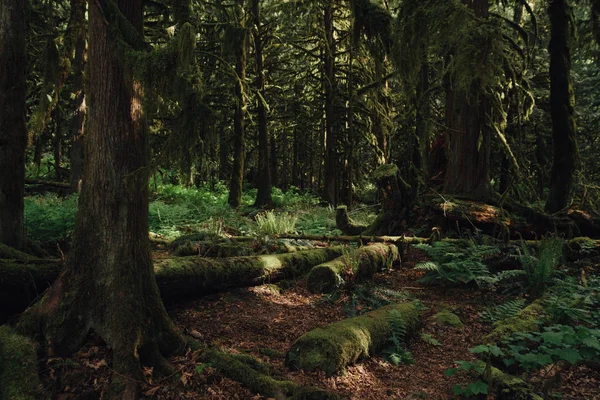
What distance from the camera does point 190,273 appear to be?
548 centimetres

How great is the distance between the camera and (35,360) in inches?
134

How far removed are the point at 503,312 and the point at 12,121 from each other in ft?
23.5

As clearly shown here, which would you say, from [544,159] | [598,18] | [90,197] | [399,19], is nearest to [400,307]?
[90,197]

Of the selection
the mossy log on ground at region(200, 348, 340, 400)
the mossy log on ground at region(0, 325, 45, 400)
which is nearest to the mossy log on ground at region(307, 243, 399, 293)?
the mossy log on ground at region(200, 348, 340, 400)

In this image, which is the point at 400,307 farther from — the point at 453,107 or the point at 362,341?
the point at 453,107

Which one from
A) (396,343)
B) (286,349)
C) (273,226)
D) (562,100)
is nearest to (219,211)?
(273,226)

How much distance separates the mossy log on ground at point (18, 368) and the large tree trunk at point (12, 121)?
229 centimetres

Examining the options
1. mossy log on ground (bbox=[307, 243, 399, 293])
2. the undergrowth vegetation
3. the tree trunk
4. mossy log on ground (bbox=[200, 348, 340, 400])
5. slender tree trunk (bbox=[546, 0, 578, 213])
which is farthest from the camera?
the tree trunk

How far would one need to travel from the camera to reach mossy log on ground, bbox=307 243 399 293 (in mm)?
6590

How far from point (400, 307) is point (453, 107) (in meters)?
6.12

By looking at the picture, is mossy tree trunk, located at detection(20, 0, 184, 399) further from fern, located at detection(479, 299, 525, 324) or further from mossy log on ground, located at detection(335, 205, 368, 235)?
mossy log on ground, located at detection(335, 205, 368, 235)

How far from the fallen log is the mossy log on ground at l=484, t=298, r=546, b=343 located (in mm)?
A: 3497

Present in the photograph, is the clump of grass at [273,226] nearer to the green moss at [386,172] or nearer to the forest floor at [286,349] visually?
the green moss at [386,172]

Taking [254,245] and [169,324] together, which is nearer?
[169,324]
